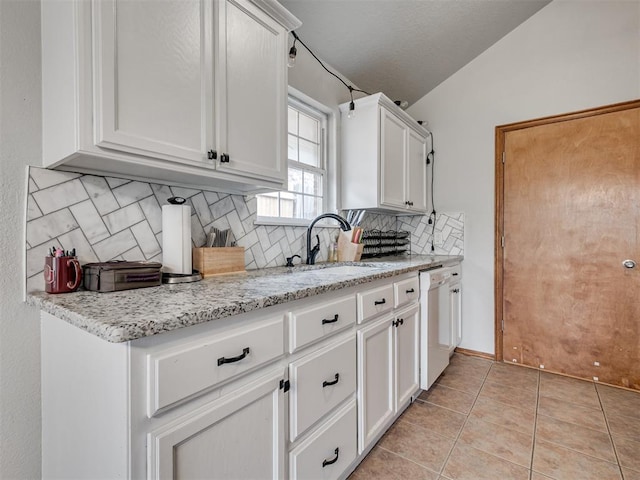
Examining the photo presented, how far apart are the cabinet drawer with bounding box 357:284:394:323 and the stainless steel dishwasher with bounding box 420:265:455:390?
512 millimetres

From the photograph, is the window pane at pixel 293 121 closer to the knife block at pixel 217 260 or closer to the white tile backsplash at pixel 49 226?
the knife block at pixel 217 260

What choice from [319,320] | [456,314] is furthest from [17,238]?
[456,314]

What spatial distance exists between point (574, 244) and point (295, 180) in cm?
230

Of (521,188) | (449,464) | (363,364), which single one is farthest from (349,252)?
(521,188)

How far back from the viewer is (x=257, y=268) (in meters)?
1.94

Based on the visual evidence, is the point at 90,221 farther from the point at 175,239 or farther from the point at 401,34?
the point at 401,34

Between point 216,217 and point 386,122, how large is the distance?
165 centimetres

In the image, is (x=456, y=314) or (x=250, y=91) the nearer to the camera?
(x=250, y=91)

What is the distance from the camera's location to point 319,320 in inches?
49.6

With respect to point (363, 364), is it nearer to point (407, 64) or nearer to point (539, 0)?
point (407, 64)

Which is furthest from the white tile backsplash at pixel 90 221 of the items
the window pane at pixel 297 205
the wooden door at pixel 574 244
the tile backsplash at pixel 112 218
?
the wooden door at pixel 574 244

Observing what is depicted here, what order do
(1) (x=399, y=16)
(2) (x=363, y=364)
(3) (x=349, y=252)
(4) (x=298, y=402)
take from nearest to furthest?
(4) (x=298, y=402) → (2) (x=363, y=364) → (1) (x=399, y=16) → (3) (x=349, y=252)

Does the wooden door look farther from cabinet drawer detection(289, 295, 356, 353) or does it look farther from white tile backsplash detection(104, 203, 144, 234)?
white tile backsplash detection(104, 203, 144, 234)

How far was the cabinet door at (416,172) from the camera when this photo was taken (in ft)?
9.78
